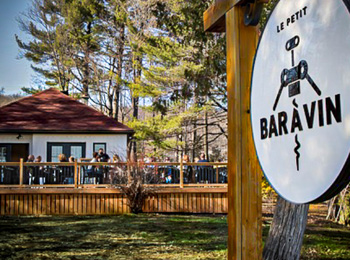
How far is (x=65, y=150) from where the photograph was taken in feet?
70.7

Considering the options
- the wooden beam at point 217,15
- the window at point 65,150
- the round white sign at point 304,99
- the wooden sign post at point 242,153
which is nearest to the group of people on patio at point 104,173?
the window at point 65,150

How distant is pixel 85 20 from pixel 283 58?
109 feet

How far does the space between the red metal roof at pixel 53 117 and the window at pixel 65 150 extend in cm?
70

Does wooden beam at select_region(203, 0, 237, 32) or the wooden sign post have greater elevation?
wooden beam at select_region(203, 0, 237, 32)

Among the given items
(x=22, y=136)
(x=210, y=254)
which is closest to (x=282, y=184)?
(x=210, y=254)

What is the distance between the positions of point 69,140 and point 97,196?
600 cm

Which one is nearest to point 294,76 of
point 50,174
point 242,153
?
point 242,153

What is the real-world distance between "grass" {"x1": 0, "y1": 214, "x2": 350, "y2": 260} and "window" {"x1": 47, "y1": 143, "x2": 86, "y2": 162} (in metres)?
6.55

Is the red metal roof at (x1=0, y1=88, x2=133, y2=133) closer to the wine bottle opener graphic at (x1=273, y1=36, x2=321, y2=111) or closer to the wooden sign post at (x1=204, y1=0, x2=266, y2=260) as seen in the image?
the wooden sign post at (x1=204, y1=0, x2=266, y2=260)

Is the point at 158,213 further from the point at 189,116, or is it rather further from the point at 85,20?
the point at 85,20

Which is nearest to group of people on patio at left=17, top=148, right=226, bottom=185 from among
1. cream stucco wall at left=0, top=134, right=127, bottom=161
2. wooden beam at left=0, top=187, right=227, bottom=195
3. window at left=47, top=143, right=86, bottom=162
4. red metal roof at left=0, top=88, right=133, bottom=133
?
wooden beam at left=0, top=187, right=227, bottom=195

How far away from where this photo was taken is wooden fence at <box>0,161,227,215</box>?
1611cm

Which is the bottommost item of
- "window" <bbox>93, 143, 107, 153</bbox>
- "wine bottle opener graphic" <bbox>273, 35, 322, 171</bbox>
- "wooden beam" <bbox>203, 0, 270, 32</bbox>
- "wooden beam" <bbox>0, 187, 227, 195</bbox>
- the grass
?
the grass

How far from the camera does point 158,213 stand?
1661 cm
